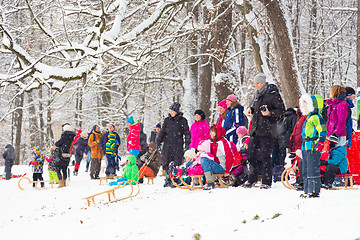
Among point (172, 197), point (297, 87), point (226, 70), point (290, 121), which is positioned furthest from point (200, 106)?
point (172, 197)

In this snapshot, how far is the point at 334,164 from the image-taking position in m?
7.39

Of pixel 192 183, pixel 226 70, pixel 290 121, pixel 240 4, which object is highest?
pixel 240 4

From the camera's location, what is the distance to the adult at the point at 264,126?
7.85 metres

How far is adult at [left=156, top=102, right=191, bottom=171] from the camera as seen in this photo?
400 inches

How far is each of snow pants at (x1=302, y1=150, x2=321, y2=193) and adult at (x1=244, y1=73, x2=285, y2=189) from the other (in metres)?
1.34

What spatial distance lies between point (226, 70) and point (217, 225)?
339 inches

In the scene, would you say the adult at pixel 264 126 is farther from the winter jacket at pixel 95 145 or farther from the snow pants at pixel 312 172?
the winter jacket at pixel 95 145

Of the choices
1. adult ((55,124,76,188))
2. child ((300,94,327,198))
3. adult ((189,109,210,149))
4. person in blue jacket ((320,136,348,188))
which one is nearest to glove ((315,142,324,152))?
child ((300,94,327,198))

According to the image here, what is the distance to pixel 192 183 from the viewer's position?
30.5ft

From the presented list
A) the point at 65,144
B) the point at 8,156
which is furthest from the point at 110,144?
the point at 8,156

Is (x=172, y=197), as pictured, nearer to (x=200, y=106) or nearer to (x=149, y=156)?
(x=149, y=156)

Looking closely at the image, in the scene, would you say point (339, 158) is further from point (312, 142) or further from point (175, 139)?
point (175, 139)

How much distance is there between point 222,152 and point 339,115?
2506 mm

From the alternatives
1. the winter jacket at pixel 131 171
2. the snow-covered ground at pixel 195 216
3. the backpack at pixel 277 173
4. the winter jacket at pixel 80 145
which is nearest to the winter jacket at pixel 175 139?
the snow-covered ground at pixel 195 216
